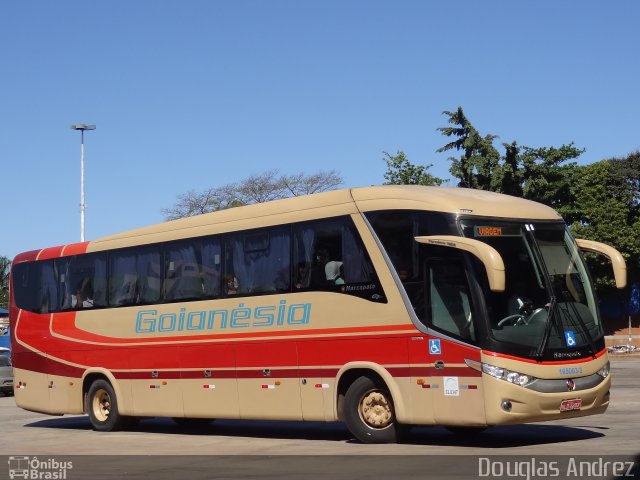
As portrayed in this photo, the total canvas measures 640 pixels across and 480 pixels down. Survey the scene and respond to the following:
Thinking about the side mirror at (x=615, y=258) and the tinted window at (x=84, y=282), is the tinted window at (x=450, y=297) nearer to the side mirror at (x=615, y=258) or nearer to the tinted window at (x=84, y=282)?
the side mirror at (x=615, y=258)

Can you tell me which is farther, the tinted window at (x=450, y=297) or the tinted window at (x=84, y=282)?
the tinted window at (x=84, y=282)

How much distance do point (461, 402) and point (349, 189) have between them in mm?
3670

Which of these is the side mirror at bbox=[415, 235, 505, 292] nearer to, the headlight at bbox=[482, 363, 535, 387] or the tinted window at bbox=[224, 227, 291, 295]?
the headlight at bbox=[482, 363, 535, 387]

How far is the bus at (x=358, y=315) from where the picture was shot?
13.4 meters

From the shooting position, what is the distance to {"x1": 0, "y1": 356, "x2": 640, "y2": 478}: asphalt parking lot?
13.4 metres

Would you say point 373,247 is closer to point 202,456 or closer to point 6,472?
point 202,456

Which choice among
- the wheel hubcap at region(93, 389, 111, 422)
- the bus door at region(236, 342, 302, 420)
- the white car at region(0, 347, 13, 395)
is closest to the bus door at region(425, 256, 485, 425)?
the bus door at region(236, 342, 302, 420)

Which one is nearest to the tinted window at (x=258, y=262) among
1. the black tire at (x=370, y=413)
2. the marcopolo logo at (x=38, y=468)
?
the black tire at (x=370, y=413)

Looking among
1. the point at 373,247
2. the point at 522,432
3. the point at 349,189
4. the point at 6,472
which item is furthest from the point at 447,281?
the point at 6,472

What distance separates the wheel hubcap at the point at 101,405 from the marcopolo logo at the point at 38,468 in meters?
5.47

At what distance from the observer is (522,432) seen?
15930 mm

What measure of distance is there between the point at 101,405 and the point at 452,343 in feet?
29.8

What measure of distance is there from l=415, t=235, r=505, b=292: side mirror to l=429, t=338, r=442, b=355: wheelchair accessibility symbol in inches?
50.3

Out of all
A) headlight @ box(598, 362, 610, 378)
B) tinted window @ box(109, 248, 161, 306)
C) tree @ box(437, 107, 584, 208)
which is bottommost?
headlight @ box(598, 362, 610, 378)
